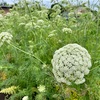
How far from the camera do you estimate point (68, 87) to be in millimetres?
2562

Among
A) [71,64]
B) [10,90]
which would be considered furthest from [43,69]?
[71,64]

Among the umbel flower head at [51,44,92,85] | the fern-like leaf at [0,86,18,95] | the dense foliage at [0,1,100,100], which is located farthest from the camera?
the fern-like leaf at [0,86,18,95]

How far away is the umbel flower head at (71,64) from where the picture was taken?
77.5 inches

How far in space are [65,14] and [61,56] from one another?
2.69 m

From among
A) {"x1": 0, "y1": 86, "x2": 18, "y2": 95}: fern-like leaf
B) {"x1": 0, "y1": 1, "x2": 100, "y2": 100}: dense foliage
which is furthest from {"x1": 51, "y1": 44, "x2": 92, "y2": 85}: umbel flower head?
{"x1": 0, "y1": 86, "x2": 18, "y2": 95}: fern-like leaf

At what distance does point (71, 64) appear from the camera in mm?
1966

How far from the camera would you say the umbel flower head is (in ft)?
6.46

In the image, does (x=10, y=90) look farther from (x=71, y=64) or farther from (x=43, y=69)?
(x=71, y=64)

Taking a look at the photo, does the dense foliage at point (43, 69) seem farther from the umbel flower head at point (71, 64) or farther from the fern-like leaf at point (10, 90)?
the umbel flower head at point (71, 64)

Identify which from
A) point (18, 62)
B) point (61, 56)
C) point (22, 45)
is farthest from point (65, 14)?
point (61, 56)

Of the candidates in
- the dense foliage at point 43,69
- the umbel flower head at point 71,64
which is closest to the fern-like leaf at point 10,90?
the dense foliage at point 43,69

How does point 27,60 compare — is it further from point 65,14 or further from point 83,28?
point 65,14

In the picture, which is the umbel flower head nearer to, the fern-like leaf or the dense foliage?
the dense foliage

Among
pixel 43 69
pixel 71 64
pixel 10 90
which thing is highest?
pixel 71 64
